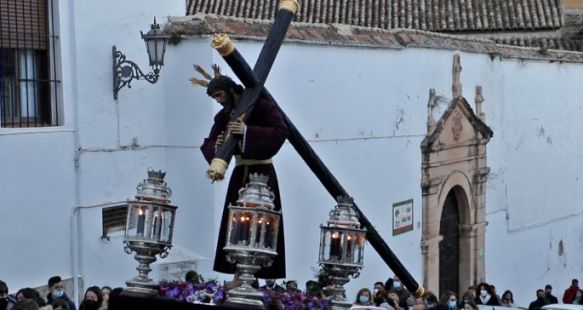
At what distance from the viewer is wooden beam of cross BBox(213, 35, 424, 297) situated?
6590 millimetres

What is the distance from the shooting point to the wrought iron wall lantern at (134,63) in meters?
10.8

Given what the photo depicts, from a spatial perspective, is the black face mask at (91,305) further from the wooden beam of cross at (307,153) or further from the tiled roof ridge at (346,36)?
the tiled roof ridge at (346,36)

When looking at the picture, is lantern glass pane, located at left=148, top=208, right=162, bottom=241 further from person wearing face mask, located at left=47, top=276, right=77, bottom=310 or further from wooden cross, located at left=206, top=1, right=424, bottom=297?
person wearing face mask, located at left=47, top=276, right=77, bottom=310

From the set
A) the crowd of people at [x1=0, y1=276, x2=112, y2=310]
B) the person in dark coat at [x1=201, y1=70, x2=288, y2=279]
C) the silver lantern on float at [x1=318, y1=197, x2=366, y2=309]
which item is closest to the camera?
the silver lantern on float at [x1=318, y1=197, x2=366, y2=309]

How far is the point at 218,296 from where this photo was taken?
19.6ft

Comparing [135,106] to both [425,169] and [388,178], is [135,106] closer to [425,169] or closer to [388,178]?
[388,178]

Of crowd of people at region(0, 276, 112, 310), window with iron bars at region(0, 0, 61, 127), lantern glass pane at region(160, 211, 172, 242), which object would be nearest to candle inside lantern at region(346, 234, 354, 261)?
lantern glass pane at region(160, 211, 172, 242)

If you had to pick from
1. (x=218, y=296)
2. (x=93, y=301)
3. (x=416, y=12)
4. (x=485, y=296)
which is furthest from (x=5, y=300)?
(x=416, y=12)

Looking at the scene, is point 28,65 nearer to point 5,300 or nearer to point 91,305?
point 5,300

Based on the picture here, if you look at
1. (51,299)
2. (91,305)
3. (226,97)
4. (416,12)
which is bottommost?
(51,299)

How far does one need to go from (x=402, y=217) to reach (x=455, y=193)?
7.62ft

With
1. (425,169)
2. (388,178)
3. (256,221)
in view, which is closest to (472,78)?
(425,169)

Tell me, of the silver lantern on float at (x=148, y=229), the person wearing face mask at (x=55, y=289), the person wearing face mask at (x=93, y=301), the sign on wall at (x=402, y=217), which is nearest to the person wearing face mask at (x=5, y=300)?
the person wearing face mask at (x=55, y=289)

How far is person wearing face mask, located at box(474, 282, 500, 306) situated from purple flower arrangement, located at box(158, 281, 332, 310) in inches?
271
